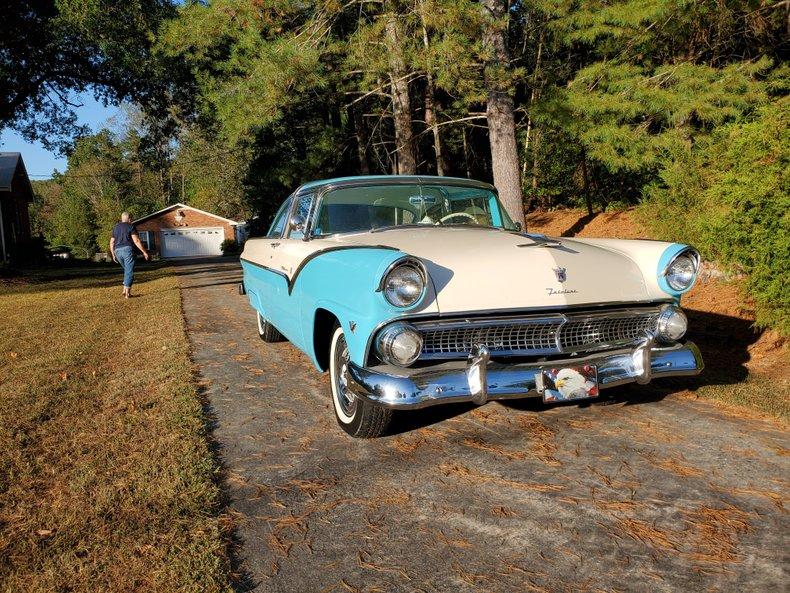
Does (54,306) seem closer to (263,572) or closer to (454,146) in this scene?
(263,572)

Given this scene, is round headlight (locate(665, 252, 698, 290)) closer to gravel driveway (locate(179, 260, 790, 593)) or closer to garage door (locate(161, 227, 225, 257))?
gravel driveway (locate(179, 260, 790, 593))

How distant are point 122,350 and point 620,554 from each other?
568 centimetres

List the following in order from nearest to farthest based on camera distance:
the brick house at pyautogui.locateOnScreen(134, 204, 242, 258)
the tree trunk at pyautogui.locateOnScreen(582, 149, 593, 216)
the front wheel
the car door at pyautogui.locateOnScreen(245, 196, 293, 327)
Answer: the front wheel < the car door at pyautogui.locateOnScreen(245, 196, 293, 327) < the tree trunk at pyautogui.locateOnScreen(582, 149, 593, 216) < the brick house at pyautogui.locateOnScreen(134, 204, 242, 258)

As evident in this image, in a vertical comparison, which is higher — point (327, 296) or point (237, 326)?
point (327, 296)

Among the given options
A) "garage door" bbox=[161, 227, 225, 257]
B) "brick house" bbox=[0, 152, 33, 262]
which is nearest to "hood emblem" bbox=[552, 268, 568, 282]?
"brick house" bbox=[0, 152, 33, 262]

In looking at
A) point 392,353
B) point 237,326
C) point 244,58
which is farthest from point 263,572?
point 244,58

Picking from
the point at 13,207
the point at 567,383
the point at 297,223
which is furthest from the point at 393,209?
the point at 13,207

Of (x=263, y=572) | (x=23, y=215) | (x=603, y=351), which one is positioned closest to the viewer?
(x=263, y=572)

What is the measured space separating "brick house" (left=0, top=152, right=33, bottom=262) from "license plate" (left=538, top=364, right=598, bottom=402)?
26.5 meters

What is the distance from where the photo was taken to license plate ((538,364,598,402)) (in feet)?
10.8

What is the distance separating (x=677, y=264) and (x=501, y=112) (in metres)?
7.02

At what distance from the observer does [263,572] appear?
93.8 inches

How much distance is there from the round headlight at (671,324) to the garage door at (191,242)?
47977mm

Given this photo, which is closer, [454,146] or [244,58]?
[244,58]
